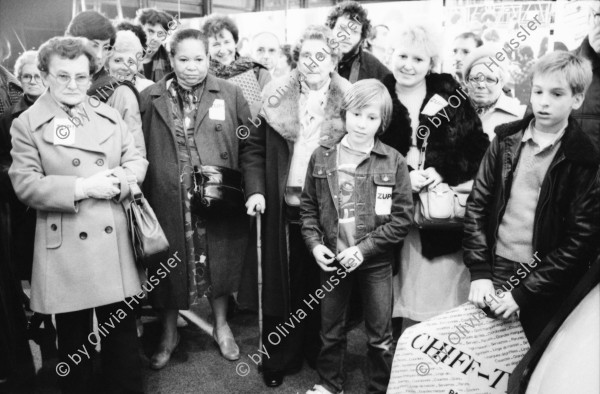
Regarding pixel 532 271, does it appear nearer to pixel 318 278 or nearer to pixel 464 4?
pixel 318 278

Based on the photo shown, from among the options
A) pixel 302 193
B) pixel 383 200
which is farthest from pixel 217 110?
pixel 383 200

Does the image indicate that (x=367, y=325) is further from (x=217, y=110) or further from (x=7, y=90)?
(x=7, y=90)

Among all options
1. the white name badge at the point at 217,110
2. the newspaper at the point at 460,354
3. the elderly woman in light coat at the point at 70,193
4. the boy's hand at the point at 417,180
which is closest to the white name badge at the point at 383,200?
the boy's hand at the point at 417,180

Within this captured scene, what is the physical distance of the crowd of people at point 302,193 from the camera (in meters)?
1.84

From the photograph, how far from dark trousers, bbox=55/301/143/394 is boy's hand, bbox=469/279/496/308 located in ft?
4.92

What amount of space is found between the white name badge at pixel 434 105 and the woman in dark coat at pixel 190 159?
975 millimetres

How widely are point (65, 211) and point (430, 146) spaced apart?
5.16ft

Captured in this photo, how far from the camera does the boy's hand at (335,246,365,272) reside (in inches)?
82.0

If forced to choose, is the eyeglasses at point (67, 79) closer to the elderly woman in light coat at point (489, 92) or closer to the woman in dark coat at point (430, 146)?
the woman in dark coat at point (430, 146)

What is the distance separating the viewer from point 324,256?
2168mm

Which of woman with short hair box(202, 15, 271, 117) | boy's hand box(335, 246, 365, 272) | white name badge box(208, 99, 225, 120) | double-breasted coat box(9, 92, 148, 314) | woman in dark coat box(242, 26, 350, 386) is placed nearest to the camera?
double-breasted coat box(9, 92, 148, 314)

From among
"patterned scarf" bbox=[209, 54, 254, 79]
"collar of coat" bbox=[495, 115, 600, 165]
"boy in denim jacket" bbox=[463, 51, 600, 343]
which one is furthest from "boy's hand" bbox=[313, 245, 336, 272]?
"patterned scarf" bbox=[209, 54, 254, 79]

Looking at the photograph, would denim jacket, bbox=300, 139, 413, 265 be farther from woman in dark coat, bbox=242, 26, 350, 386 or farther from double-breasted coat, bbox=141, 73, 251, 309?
double-breasted coat, bbox=141, 73, 251, 309

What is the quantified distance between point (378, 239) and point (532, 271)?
23.6 inches
